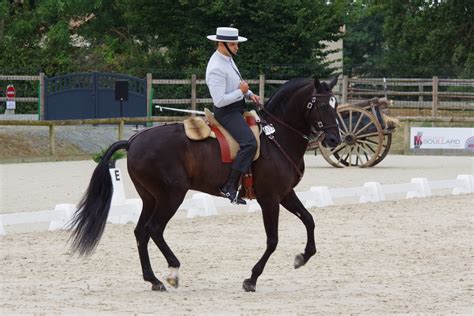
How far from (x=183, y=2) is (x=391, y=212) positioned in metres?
22.8

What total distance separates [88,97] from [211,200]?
614 inches

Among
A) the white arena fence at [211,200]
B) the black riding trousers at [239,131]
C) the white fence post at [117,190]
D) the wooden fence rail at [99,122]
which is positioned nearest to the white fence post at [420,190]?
the white arena fence at [211,200]

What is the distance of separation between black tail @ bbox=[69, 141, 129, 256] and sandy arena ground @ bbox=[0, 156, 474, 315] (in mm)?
342

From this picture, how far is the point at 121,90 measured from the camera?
95.6 ft

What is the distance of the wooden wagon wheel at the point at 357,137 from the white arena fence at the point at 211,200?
3.97 m

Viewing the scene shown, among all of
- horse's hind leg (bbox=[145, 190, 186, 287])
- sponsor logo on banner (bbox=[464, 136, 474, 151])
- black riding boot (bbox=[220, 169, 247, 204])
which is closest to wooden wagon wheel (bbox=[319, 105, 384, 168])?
Answer: sponsor logo on banner (bbox=[464, 136, 474, 151])

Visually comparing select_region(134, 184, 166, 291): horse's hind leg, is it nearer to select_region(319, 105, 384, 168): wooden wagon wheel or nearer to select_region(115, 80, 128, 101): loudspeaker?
select_region(319, 105, 384, 168): wooden wagon wheel

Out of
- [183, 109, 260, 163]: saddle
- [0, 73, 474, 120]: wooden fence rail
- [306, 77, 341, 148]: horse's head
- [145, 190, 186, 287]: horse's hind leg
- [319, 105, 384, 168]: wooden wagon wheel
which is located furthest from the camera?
[0, 73, 474, 120]: wooden fence rail

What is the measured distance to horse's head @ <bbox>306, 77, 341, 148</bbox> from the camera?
9.59 meters

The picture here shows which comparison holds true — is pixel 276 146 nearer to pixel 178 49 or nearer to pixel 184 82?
pixel 184 82

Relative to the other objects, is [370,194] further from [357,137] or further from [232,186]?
[232,186]

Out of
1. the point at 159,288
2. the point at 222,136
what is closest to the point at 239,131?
the point at 222,136

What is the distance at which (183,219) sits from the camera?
14.1 meters

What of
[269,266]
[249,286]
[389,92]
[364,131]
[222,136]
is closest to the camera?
[249,286]
